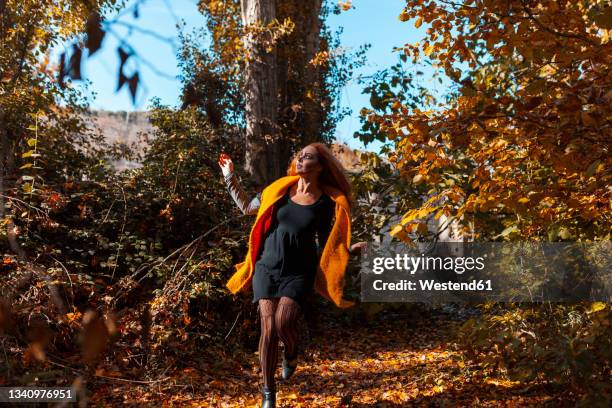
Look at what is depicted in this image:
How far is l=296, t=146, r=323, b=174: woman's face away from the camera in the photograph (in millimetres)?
4371

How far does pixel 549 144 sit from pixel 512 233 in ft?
6.67

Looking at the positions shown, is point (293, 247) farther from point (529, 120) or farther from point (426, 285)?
point (426, 285)

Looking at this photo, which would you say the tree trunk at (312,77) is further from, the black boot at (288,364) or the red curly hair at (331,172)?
the black boot at (288,364)

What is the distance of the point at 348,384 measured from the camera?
511 cm

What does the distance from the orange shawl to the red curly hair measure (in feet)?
0.18

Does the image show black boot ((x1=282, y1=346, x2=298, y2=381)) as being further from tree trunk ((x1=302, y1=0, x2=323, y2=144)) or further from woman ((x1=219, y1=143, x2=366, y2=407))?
tree trunk ((x1=302, y1=0, x2=323, y2=144))

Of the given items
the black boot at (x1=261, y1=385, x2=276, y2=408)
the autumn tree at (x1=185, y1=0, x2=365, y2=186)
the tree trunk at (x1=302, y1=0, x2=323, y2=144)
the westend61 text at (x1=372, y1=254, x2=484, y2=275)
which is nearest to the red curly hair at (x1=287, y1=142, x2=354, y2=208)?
the black boot at (x1=261, y1=385, x2=276, y2=408)

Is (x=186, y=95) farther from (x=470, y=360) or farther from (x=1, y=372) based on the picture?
(x=470, y=360)

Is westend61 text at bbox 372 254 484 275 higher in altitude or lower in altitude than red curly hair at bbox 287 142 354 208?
lower

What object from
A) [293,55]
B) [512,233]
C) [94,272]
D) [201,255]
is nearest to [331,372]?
[201,255]

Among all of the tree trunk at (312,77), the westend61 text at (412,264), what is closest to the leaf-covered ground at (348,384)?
the westend61 text at (412,264)

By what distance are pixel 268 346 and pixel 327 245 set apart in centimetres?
82

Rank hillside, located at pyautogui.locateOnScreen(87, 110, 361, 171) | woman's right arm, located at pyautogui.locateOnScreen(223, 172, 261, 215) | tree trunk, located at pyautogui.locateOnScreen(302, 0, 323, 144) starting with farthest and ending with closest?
1. tree trunk, located at pyautogui.locateOnScreen(302, 0, 323, 144)
2. woman's right arm, located at pyautogui.locateOnScreen(223, 172, 261, 215)
3. hillside, located at pyautogui.locateOnScreen(87, 110, 361, 171)

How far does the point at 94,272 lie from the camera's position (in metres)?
5.77
